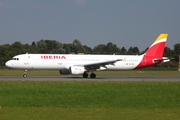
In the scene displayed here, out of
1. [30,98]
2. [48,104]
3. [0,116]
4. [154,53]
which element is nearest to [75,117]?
[0,116]

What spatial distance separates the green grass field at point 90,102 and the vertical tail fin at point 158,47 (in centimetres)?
2493

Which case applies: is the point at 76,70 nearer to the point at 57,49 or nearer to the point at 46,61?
the point at 46,61

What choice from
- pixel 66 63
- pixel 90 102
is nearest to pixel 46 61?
pixel 66 63

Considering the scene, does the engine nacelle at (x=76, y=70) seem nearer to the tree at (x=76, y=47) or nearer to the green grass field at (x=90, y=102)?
the green grass field at (x=90, y=102)

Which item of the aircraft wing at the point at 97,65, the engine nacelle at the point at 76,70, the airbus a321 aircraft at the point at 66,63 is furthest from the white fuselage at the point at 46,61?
the engine nacelle at the point at 76,70

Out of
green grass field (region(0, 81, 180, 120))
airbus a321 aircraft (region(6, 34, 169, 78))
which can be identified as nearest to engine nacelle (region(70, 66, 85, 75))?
airbus a321 aircraft (region(6, 34, 169, 78))

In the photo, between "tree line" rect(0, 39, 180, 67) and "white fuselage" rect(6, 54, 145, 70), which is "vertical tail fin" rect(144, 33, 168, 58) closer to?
"white fuselage" rect(6, 54, 145, 70)

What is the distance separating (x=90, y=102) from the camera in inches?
890

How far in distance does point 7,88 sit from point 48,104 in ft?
16.5

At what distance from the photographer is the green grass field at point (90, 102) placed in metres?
17.3

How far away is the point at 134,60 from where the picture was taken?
51344mm

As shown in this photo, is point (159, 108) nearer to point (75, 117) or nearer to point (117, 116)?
point (117, 116)

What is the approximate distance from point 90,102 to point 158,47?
32.2 m

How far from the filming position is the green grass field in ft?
56.7
